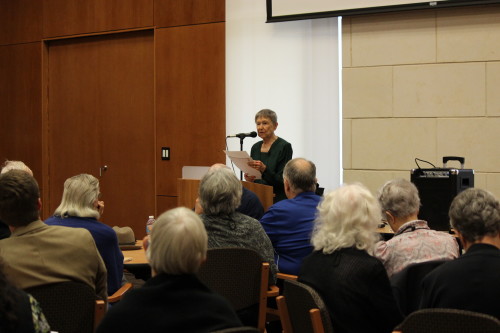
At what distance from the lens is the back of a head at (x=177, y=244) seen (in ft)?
5.82

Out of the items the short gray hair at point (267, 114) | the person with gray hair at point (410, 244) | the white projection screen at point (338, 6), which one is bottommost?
the person with gray hair at point (410, 244)

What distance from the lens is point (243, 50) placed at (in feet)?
21.8

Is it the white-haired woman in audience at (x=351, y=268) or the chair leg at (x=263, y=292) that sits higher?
the white-haired woman in audience at (x=351, y=268)

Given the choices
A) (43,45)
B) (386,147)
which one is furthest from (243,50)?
(43,45)

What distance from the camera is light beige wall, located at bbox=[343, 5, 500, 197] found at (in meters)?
5.52

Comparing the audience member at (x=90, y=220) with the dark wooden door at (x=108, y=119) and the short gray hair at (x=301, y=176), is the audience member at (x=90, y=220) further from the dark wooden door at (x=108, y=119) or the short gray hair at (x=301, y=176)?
the dark wooden door at (x=108, y=119)

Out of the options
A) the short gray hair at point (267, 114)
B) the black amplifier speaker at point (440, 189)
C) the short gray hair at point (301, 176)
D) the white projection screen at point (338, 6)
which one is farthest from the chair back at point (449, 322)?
the white projection screen at point (338, 6)

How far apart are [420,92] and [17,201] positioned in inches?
168

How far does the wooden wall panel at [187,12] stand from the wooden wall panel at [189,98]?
0.25 ft

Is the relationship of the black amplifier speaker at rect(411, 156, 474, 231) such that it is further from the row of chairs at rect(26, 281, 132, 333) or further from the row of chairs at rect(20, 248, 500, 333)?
the row of chairs at rect(26, 281, 132, 333)

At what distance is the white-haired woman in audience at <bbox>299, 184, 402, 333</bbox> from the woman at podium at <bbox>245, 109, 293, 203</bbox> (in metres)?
2.67

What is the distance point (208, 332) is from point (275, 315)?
1889mm

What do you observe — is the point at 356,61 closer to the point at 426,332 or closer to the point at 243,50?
the point at 243,50

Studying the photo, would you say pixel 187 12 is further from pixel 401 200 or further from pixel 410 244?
pixel 410 244
